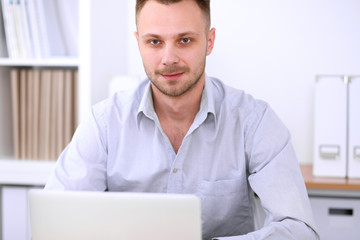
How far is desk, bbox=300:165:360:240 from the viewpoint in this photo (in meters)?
1.83

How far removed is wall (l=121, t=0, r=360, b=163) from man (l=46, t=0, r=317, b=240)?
0.75m

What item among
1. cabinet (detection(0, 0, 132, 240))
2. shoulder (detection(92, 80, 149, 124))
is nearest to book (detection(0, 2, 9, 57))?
cabinet (detection(0, 0, 132, 240))

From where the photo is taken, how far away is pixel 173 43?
1460 millimetres

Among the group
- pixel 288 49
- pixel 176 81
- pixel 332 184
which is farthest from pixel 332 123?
pixel 176 81

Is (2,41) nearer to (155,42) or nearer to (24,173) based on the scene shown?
(24,173)

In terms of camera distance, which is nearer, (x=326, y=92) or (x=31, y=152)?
(x=326, y=92)

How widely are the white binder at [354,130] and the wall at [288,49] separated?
13.6 inches

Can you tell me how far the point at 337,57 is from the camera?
2.28 metres

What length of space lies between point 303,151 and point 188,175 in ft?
3.29

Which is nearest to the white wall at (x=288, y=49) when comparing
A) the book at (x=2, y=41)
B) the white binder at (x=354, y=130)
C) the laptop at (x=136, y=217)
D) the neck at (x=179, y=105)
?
the white binder at (x=354, y=130)

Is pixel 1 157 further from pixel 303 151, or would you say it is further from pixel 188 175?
pixel 303 151

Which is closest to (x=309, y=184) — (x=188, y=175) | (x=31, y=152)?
(x=188, y=175)

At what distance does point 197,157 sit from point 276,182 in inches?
11.0

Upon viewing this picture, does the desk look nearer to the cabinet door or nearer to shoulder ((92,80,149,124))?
the cabinet door
